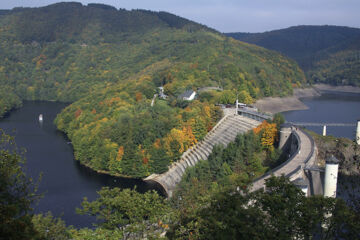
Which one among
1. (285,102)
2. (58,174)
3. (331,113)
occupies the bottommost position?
(58,174)

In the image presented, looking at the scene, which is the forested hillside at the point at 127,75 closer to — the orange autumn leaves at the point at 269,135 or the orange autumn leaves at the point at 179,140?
the orange autumn leaves at the point at 179,140

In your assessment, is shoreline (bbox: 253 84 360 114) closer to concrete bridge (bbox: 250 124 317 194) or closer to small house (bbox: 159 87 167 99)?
small house (bbox: 159 87 167 99)

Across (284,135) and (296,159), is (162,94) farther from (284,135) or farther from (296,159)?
(296,159)

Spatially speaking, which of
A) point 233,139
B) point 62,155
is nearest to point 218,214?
point 233,139

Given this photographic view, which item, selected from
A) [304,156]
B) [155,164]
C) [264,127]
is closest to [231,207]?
[304,156]

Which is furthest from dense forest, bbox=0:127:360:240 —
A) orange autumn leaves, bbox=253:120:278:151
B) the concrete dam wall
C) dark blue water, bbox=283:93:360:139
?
dark blue water, bbox=283:93:360:139

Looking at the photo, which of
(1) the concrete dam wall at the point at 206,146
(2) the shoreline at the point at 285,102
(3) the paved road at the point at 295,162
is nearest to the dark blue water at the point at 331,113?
(2) the shoreline at the point at 285,102
